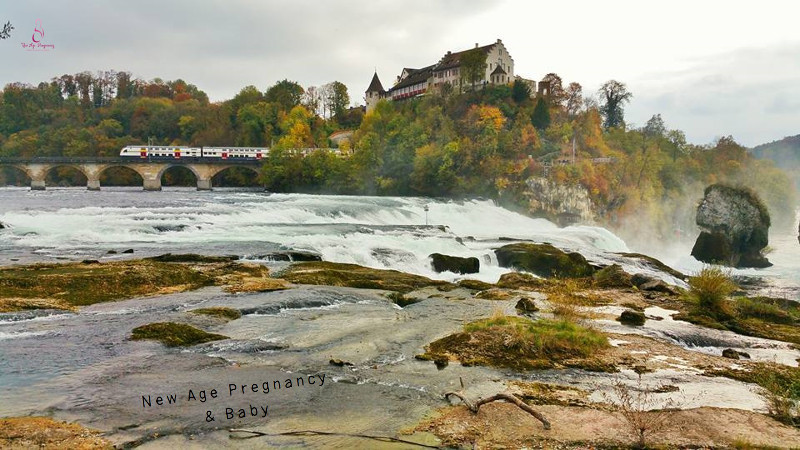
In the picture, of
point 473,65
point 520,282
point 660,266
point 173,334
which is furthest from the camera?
point 473,65

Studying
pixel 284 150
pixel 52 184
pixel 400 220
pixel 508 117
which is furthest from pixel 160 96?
pixel 400 220

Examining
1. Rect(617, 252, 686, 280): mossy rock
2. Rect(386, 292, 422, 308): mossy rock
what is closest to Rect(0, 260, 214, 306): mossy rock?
Rect(386, 292, 422, 308): mossy rock

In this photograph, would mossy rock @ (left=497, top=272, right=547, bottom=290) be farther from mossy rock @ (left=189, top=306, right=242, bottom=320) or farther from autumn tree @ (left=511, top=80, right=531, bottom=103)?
autumn tree @ (left=511, top=80, right=531, bottom=103)

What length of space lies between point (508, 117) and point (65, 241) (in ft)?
227

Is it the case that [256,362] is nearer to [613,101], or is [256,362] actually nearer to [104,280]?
[104,280]

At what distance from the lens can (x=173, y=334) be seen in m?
11.8

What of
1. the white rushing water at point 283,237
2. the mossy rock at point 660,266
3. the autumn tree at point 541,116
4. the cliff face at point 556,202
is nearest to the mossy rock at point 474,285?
the white rushing water at point 283,237

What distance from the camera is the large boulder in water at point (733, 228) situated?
41.9 metres

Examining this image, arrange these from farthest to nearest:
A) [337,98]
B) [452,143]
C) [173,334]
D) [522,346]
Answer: [337,98], [452,143], [173,334], [522,346]

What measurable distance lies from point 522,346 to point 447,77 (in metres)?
102

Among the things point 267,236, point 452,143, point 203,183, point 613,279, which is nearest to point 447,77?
point 452,143

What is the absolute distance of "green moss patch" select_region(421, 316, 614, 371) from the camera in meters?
Answer: 10.7

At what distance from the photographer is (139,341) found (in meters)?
11.5

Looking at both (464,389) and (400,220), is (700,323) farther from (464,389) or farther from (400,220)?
(400,220)
